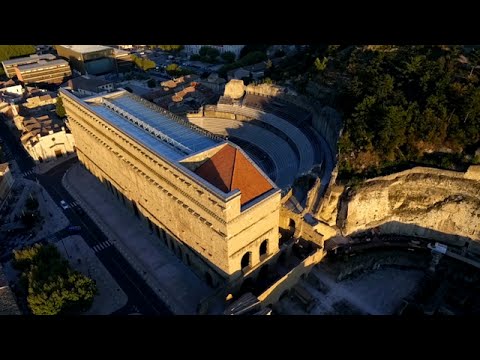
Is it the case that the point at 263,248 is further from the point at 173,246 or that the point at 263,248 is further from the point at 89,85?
the point at 89,85

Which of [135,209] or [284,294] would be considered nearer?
[284,294]

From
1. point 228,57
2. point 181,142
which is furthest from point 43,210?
point 228,57

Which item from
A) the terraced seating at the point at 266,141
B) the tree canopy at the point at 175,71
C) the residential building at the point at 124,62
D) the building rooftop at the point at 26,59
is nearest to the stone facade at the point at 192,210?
the terraced seating at the point at 266,141

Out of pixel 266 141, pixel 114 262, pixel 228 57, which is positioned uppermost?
pixel 228 57

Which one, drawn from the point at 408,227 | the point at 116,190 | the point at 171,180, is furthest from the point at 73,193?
the point at 408,227

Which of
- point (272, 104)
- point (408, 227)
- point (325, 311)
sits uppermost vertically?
point (272, 104)

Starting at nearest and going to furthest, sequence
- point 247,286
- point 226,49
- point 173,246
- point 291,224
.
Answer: point 247,286 < point 291,224 < point 173,246 < point 226,49

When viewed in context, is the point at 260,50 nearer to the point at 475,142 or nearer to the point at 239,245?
the point at 475,142

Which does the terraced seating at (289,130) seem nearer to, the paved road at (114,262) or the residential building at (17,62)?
the paved road at (114,262)
